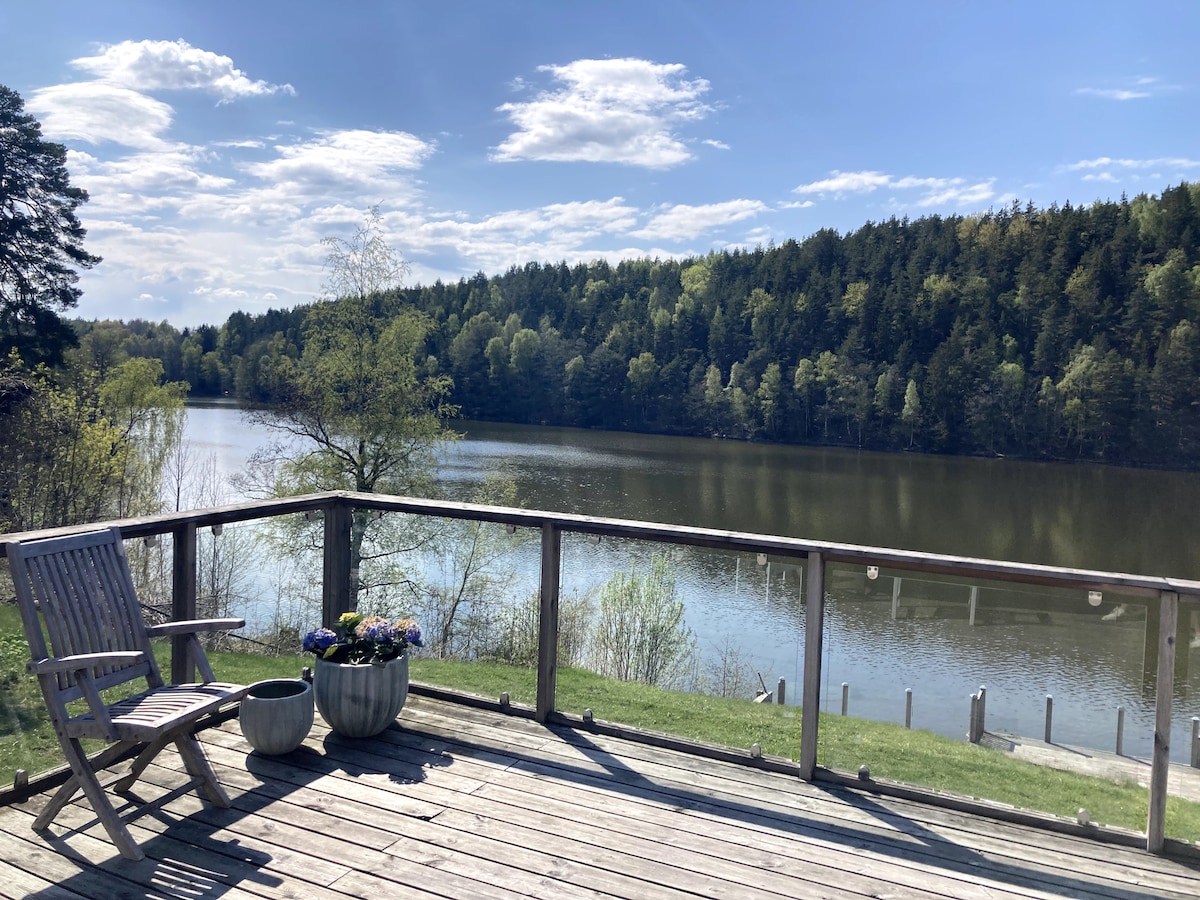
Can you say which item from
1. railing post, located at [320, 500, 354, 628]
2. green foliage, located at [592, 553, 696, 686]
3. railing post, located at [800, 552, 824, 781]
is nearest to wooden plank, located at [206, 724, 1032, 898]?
railing post, located at [800, 552, 824, 781]

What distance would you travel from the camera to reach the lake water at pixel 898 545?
3621 millimetres

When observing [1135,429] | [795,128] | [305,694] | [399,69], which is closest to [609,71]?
[399,69]

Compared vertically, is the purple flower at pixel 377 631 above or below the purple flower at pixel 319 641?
above

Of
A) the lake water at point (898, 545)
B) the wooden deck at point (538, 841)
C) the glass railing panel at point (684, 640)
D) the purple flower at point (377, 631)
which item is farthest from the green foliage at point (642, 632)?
the wooden deck at point (538, 841)

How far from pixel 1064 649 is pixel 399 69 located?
1554 cm

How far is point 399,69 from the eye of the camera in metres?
15.8

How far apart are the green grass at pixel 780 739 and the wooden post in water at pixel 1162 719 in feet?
0.14

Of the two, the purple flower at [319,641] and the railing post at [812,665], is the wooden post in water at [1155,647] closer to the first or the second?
the railing post at [812,665]

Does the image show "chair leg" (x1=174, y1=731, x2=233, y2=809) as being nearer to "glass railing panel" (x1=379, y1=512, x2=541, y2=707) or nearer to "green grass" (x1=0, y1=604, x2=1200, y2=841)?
"green grass" (x1=0, y1=604, x2=1200, y2=841)

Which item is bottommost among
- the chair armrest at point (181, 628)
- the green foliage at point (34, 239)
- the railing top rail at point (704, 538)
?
the chair armrest at point (181, 628)

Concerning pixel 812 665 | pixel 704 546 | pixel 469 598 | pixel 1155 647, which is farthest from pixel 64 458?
pixel 1155 647

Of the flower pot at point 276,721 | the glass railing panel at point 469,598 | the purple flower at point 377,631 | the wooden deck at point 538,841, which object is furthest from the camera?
the glass railing panel at point 469,598

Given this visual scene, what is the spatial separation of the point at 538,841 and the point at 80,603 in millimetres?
1849

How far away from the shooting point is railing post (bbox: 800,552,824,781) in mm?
3664
